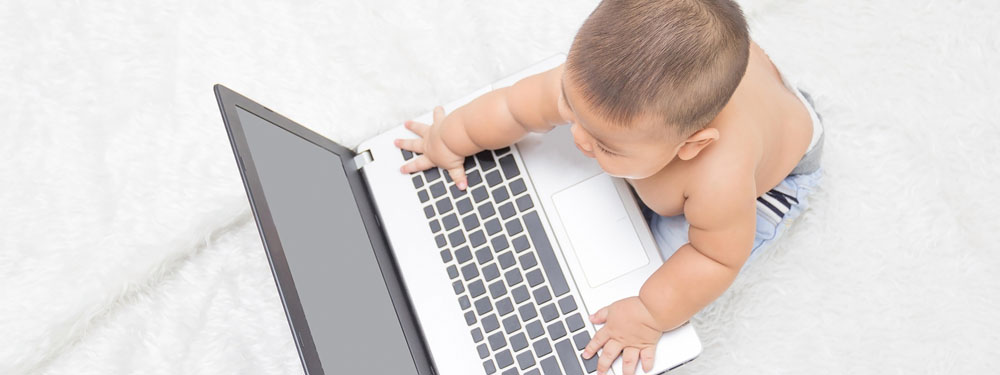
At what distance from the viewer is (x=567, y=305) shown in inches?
31.6

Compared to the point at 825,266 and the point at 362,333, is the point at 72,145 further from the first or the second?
the point at 825,266

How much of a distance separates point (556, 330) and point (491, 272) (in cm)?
10

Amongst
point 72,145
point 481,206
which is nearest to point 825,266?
point 481,206

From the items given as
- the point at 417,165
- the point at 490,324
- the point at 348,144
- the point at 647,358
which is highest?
the point at 348,144

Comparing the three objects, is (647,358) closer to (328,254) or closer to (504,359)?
(504,359)

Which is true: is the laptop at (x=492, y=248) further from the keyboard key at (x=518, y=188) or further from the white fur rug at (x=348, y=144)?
the white fur rug at (x=348, y=144)

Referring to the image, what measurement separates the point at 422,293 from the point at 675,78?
1.30ft

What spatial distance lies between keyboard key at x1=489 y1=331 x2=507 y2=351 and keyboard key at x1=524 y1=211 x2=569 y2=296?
0.08 m

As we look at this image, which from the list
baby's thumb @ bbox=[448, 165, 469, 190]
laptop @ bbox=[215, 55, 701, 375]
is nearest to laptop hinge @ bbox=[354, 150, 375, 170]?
laptop @ bbox=[215, 55, 701, 375]

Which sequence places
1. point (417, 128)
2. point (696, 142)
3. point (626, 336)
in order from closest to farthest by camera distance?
1. point (696, 142)
2. point (626, 336)
3. point (417, 128)

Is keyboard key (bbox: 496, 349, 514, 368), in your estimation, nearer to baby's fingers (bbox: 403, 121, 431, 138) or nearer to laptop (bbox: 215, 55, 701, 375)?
laptop (bbox: 215, 55, 701, 375)

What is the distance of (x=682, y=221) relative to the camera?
0.88m

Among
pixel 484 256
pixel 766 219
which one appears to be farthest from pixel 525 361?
pixel 766 219

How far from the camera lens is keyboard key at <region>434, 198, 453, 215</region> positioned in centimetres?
83
